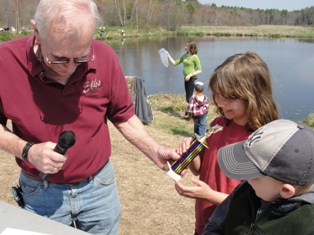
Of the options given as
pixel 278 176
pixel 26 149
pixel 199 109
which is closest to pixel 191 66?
pixel 199 109

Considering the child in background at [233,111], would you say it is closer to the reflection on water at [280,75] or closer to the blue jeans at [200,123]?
the blue jeans at [200,123]

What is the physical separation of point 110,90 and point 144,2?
6009cm

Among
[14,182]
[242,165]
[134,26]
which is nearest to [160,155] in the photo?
[242,165]

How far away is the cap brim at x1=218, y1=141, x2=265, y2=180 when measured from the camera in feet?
3.92

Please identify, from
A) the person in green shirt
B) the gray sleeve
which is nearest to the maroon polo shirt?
the gray sleeve

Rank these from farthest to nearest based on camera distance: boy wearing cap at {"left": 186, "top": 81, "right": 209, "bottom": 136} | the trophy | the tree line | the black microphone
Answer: the tree line, boy wearing cap at {"left": 186, "top": 81, "right": 209, "bottom": 136}, the trophy, the black microphone

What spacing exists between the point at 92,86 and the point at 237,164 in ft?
2.70

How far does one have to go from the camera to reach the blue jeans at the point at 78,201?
1718mm

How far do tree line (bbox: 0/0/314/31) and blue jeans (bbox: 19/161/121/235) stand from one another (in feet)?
75.7

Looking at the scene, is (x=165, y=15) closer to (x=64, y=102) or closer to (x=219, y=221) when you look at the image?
(x=64, y=102)

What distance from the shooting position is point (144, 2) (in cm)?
5875

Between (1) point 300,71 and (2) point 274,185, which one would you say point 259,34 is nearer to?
(1) point 300,71

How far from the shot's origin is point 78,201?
174 centimetres

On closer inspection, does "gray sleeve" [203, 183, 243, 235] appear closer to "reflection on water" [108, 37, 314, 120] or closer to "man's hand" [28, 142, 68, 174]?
"man's hand" [28, 142, 68, 174]
